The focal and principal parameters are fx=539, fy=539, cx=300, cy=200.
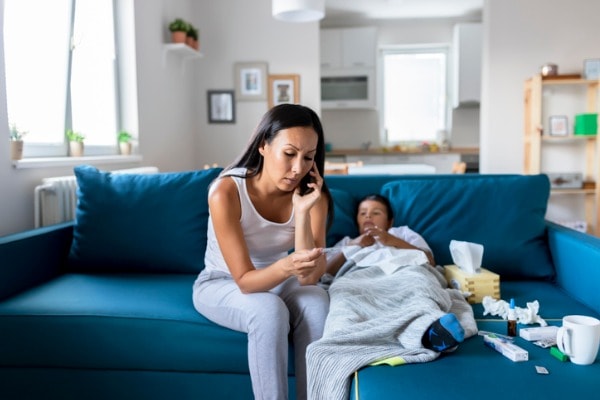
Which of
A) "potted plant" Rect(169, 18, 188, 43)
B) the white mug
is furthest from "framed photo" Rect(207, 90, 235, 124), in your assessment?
the white mug

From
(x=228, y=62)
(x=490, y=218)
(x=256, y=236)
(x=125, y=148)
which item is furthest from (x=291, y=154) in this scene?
(x=228, y=62)

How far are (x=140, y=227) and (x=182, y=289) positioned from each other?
1.12 ft

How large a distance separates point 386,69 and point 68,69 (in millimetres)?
4829

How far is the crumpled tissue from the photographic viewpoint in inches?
57.9

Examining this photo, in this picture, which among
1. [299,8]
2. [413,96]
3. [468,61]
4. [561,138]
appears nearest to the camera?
[299,8]

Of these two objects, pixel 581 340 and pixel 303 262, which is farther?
pixel 303 262

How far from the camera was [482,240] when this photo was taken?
6.61ft

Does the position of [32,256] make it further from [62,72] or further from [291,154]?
[62,72]

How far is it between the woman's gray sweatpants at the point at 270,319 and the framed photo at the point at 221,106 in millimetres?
3648

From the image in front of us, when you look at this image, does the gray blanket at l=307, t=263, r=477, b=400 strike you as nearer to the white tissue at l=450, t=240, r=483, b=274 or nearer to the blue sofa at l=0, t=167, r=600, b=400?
the blue sofa at l=0, t=167, r=600, b=400

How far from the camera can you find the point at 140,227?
2.06 metres

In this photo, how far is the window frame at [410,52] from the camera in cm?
693

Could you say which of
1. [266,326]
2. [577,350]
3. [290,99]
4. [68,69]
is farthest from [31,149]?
Result: [290,99]

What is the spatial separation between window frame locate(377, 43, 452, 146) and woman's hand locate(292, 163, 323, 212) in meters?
5.68
